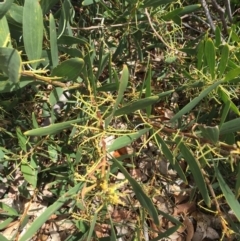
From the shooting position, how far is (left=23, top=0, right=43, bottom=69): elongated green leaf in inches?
35.3

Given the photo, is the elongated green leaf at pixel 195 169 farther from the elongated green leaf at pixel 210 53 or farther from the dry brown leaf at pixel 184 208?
the dry brown leaf at pixel 184 208

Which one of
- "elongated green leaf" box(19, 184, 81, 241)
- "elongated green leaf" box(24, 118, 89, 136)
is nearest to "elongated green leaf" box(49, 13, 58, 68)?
"elongated green leaf" box(24, 118, 89, 136)

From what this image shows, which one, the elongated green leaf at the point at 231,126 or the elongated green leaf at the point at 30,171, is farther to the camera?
the elongated green leaf at the point at 30,171

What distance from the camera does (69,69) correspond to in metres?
0.97

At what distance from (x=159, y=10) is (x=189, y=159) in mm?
586

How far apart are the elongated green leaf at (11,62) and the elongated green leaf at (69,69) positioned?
16 centimetres

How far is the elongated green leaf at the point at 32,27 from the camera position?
896 mm

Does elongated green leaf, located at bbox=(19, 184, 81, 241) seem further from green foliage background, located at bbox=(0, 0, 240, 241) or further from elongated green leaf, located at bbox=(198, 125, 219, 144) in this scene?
elongated green leaf, located at bbox=(198, 125, 219, 144)

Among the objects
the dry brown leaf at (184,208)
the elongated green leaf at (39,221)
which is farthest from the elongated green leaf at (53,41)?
the dry brown leaf at (184,208)

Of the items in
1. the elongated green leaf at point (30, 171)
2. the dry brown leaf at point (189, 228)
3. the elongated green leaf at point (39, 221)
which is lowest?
the dry brown leaf at point (189, 228)

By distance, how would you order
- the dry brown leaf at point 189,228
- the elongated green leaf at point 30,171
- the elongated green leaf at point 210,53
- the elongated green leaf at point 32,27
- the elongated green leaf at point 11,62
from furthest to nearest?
the dry brown leaf at point 189,228, the elongated green leaf at point 30,171, the elongated green leaf at point 210,53, the elongated green leaf at point 32,27, the elongated green leaf at point 11,62

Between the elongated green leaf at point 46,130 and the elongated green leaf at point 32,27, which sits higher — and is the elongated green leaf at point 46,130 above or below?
below

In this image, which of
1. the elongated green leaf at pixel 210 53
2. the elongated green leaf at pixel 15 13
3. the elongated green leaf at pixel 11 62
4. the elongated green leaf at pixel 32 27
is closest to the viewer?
the elongated green leaf at pixel 11 62

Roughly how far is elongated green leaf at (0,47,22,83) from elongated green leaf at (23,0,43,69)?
0.57 feet
